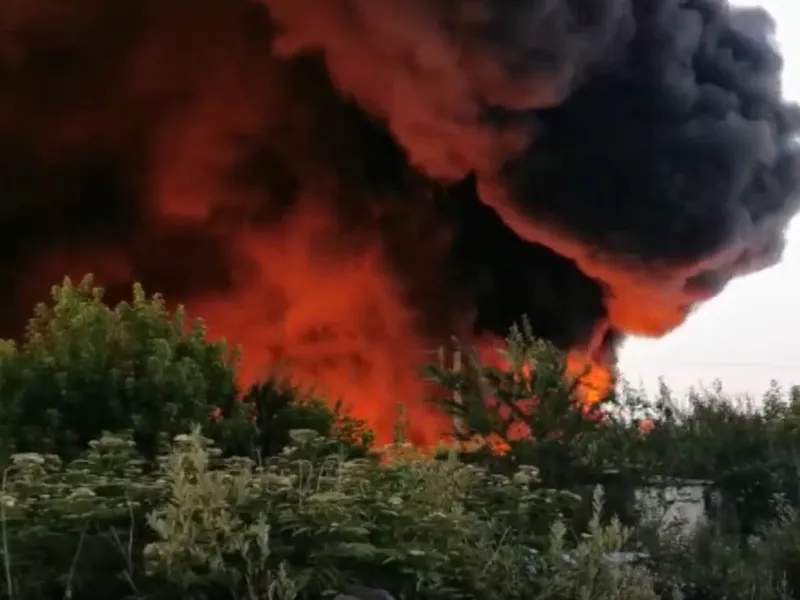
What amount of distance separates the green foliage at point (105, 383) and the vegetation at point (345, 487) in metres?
0.03

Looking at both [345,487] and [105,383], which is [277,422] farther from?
[345,487]

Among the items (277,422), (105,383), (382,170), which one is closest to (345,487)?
(105,383)

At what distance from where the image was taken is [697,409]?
531 inches

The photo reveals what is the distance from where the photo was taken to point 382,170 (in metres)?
26.2

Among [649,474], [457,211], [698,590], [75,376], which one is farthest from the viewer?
[457,211]

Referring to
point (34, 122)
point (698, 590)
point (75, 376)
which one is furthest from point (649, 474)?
point (34, 122)

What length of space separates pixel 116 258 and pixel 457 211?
24.5ft

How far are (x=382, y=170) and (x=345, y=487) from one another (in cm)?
1924

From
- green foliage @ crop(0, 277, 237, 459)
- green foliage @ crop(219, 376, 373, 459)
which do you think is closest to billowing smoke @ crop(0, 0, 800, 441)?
green foliage @ crop(219, 376, 373, 459)

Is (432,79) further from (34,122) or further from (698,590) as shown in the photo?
(698,590)

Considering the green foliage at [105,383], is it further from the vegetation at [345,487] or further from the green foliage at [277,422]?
the green foliage at [277,422]

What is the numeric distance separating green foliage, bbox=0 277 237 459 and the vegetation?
0.03m

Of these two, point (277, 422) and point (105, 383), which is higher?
point (277, 422)

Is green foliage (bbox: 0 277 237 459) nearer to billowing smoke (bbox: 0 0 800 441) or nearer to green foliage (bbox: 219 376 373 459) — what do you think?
green foliage (bbox: 219 376 373 459)
